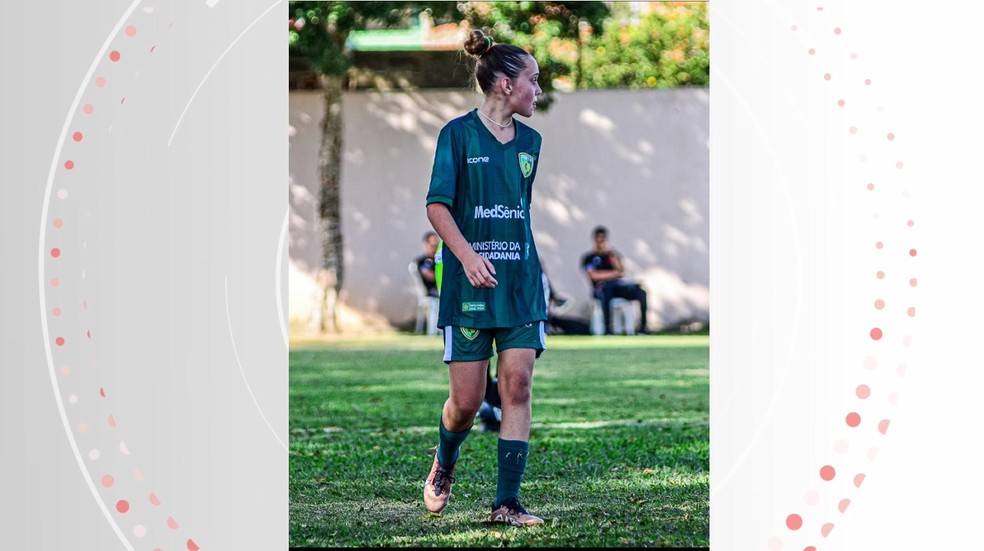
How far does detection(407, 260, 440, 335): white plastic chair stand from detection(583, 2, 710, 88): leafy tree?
33.9 feet

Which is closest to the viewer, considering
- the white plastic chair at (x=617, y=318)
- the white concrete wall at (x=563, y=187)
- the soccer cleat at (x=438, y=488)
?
the soccer cleat at (x=438, y=488)

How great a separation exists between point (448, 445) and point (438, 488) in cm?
18

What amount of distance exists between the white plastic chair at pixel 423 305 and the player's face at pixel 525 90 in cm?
1455

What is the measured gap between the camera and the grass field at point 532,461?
17.9 feet

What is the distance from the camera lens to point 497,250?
5.58 metres

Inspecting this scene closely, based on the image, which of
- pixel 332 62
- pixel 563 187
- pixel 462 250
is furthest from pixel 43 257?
pixel 563 187

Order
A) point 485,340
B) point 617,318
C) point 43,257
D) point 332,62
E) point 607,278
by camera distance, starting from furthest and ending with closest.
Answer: point 617,318
point 607,278
point 332,62
point 485,340
point 43,257

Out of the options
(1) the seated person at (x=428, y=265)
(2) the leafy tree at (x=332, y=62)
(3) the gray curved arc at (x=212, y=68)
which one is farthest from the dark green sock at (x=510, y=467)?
(1) the seated person at (x=428, y=265)

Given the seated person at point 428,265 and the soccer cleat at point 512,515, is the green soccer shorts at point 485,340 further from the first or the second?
the seated person at point 428,265

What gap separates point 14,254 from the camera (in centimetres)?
522
